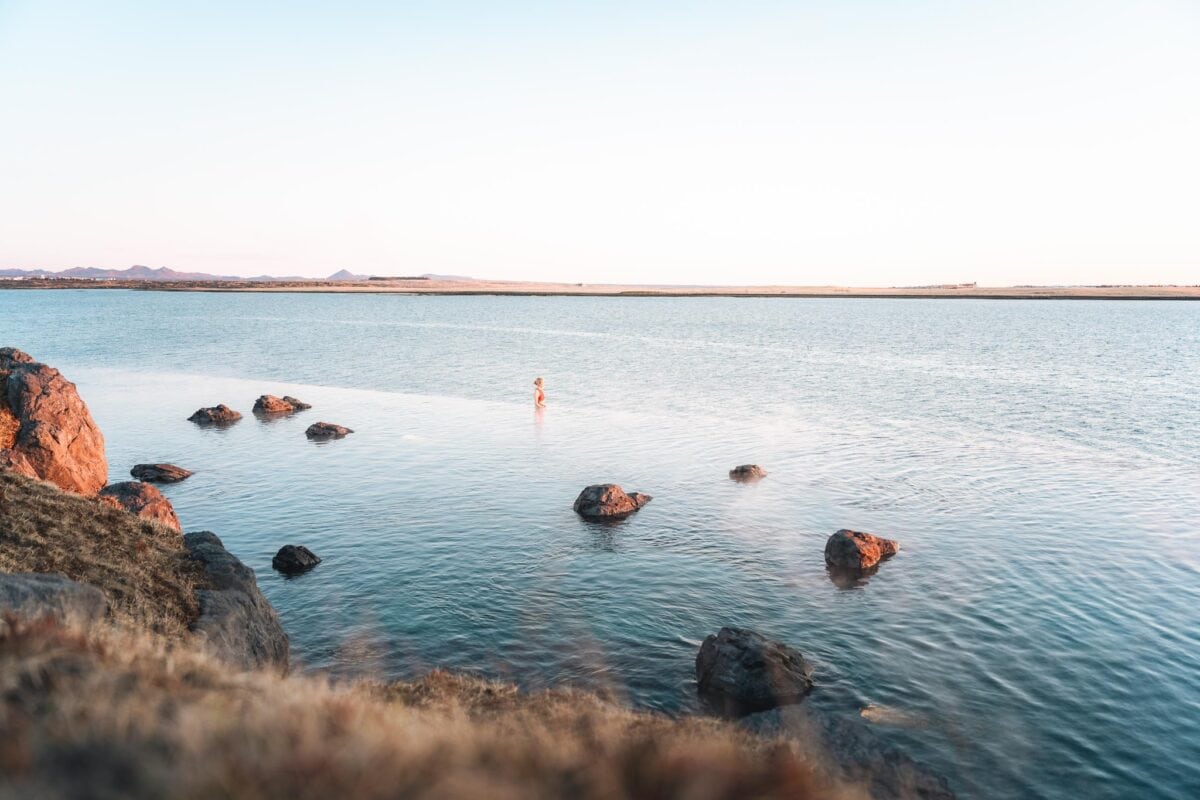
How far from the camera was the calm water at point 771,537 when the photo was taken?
1841cm

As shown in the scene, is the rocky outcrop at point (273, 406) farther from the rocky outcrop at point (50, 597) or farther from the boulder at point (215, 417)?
the rocky outcrop at point (50, 597)

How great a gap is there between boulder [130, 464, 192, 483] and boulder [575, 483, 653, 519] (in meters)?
21.0

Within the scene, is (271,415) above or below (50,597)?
below

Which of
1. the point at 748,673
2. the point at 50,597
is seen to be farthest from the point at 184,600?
the point at 748,673

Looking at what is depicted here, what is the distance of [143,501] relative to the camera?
2767 centimetres

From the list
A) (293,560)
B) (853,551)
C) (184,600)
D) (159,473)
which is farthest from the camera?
(159,473)

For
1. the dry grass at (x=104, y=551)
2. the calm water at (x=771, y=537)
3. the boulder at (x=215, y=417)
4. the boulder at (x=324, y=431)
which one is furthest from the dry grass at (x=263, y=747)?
the boulder at (x=215, y=417)

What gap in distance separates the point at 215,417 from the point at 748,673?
46.9 metres

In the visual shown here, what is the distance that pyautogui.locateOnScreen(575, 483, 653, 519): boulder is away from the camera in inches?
1272

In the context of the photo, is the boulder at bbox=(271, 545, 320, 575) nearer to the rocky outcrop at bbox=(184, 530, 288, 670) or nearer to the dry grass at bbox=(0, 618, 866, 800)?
the rocky outcrop at bbox=(184, 530, 288, 670)

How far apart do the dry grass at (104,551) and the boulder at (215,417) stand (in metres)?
33.3

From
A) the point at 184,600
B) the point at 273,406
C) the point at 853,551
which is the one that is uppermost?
the point at 184,600

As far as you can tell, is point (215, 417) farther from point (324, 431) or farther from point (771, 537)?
point (771, 537)

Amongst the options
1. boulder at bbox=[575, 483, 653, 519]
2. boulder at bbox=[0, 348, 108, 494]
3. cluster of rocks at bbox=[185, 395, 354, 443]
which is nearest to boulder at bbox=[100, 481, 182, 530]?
boulder at bbox=[0, 348, 108, 494]
